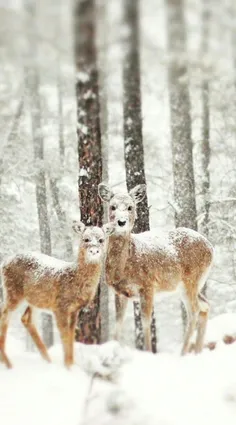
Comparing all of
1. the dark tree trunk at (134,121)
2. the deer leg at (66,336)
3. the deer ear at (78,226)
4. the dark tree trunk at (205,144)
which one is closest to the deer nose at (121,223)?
the deer ear at (78,226)

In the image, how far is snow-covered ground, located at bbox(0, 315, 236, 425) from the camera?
6246 mm

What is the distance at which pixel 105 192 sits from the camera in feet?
27.4

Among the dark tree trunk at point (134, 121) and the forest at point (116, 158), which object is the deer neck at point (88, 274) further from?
the dark tree trunk at point (134, 121)

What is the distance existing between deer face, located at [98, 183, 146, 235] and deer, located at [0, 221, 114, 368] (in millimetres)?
319

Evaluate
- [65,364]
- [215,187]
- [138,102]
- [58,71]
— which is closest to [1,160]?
[58,71]

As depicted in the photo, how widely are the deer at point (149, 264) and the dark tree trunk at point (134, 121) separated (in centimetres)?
106

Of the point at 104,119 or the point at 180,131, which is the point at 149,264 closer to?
the point at 180,131

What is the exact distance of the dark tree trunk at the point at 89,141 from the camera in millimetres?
8406

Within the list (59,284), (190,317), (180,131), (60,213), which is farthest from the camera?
(60,213)

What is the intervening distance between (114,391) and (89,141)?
411cm

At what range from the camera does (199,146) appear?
634 inches

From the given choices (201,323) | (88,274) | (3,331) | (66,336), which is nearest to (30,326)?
(3,331)

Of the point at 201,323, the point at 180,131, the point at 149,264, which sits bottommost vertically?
the point at 201,323

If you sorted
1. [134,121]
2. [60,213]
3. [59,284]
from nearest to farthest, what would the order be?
[59,284] < [134,121] < [60,213]
